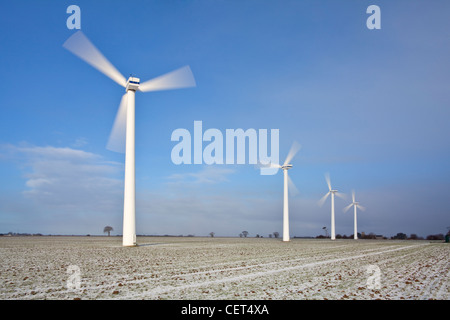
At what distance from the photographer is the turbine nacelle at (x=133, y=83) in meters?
47.0

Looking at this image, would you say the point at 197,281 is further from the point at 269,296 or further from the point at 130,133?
the point at 130,133

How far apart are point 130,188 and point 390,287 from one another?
34.9 metres

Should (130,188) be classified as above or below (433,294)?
above

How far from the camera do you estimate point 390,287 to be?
1505 centimetres

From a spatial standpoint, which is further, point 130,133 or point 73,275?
point 130,133

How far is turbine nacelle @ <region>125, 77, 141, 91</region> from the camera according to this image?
154 feet

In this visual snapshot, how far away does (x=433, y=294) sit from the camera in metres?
13.6

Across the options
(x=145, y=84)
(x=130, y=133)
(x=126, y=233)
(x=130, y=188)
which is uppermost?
(x=145, y=84)

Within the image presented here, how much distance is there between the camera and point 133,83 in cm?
4716
